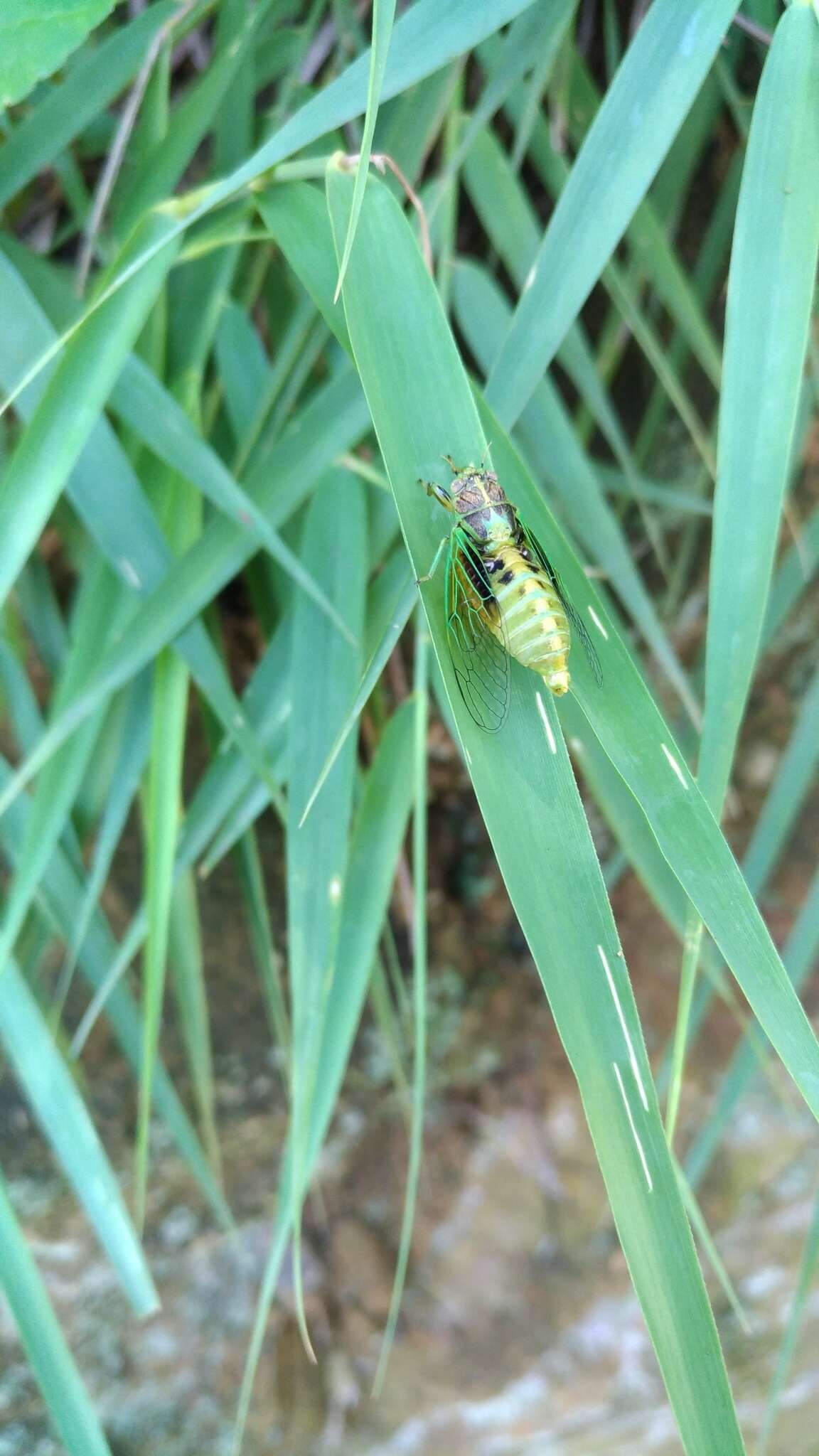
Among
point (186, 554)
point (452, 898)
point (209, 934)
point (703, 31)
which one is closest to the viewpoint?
point (703, 31)

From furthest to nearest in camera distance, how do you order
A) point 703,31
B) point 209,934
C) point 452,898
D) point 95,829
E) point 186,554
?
point 452,898
point 209,934
point 95,829
point 186,554
point 703,31

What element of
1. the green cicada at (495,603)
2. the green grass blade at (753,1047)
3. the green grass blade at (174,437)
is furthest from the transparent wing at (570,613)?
the green grass blade at (753,1047)

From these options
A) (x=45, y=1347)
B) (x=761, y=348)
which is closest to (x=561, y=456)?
(x=761, y=348)

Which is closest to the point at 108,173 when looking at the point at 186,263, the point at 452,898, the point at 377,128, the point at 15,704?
the point at 186,263

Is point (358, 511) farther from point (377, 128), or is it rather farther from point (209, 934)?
point (209, 934)

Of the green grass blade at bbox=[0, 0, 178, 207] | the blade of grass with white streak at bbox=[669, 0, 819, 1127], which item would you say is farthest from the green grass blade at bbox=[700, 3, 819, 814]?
the green grass blade at bbox=[0, 0, 178, 207]

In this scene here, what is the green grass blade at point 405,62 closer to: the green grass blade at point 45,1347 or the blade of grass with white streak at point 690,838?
the blade of grass with white streak at point 690,838

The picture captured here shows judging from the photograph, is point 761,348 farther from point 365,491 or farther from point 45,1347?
point 45,1347
